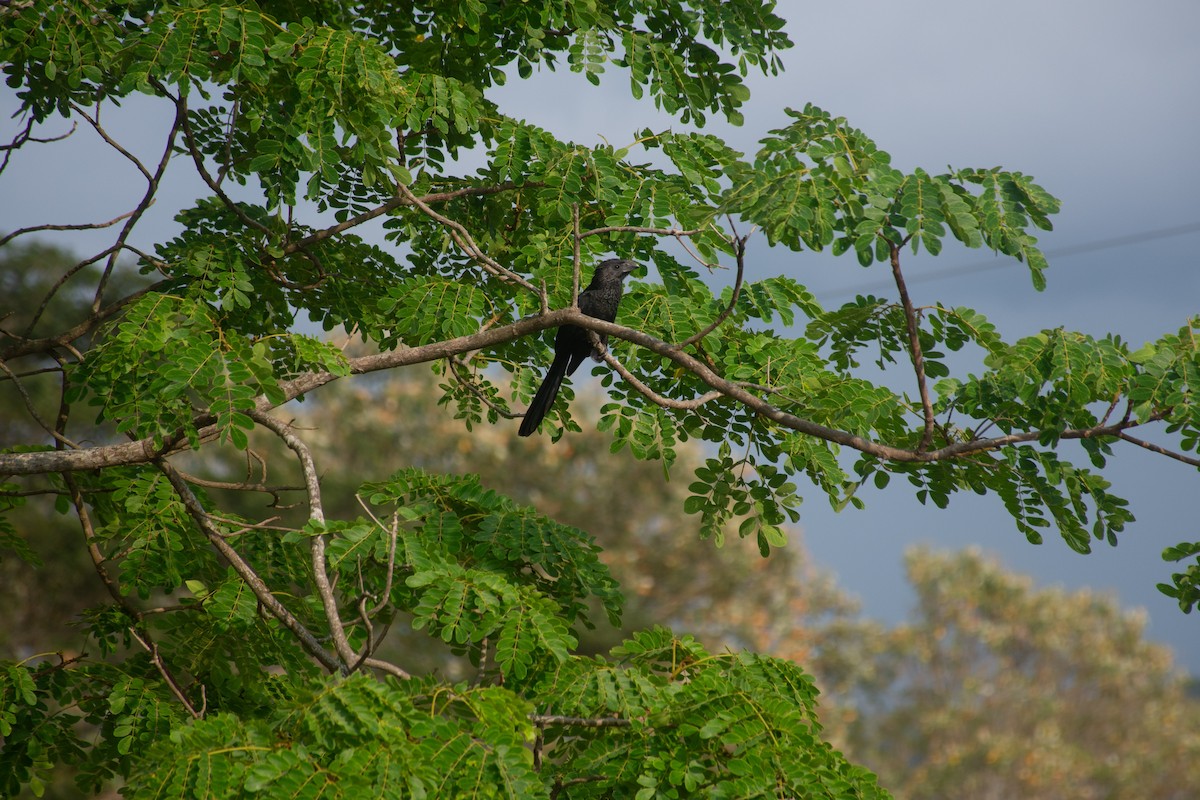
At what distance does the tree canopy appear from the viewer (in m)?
3.09

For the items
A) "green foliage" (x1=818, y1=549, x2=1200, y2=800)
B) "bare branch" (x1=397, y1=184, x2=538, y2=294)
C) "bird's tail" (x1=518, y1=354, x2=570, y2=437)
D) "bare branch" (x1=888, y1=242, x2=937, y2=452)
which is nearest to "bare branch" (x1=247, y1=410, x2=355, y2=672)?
"bare branch" (x1=397, y1=184, x2=538, y2=294)

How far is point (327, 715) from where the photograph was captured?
2.69 m

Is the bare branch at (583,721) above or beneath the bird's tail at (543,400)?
beneath

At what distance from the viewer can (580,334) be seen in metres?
5.43

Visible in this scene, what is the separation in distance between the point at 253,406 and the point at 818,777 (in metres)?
2.19

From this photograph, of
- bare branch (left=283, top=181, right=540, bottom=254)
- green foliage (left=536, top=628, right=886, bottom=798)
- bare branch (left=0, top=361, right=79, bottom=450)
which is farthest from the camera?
bare branch (left=283, top=181, right=540, bottom=254)

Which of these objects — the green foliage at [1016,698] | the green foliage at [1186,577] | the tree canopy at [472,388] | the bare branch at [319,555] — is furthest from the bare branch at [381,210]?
the green foliage at [1016,698]

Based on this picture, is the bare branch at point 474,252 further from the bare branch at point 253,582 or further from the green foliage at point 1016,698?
the green foliage at point 1016,698

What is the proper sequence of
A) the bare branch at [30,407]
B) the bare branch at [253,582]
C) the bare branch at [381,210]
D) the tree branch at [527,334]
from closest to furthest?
1. the tree branch at [527,334]
2. the bare branch at [253,582]
3. the bare branch at [30,407]
4. the bare branch at [381,210]

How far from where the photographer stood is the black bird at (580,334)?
5.34 metres

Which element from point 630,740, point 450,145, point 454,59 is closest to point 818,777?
point 630,740

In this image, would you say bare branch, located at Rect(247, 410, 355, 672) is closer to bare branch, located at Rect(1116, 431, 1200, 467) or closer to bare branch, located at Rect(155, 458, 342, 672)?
bare branch, located at Rect(155, 458, 342, 672)

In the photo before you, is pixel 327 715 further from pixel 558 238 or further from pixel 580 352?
pixel 580 352

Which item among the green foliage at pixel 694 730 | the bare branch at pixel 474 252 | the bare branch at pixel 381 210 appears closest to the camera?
the green foliage at pixel 694 730
